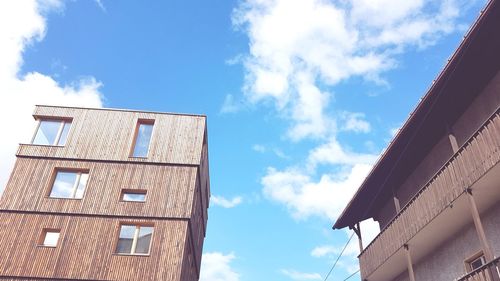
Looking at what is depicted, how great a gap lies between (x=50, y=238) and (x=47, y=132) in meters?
7.09

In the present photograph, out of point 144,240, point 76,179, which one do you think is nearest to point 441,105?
point 144,240

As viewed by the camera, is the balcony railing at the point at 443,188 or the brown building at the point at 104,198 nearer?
the balcony railing at the point at 443,188

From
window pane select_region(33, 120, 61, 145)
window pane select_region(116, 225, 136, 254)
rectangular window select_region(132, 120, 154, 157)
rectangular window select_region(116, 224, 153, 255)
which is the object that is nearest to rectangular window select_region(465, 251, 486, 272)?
rectangular window select_region(116, 224, 153, 255)

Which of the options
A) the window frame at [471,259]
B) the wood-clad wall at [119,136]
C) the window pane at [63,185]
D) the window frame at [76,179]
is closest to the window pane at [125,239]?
the window frame at [76,179]

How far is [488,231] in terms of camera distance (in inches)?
540

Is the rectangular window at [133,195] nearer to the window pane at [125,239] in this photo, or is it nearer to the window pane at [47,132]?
the window pane at [125,239]

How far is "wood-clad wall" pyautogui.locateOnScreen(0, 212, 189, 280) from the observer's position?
22.3m

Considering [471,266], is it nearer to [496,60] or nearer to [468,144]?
[468,144]

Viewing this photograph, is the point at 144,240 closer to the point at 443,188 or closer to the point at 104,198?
the point at 104,198

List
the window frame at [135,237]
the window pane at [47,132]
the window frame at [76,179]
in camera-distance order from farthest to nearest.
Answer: the window pane at [47,132] < the window frame at [76,179] < the window frame at [135,237]

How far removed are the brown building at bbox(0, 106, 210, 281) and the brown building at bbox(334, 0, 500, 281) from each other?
1026 centimetres

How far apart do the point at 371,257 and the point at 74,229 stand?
15308 millimetres

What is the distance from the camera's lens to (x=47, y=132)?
27.3 meters

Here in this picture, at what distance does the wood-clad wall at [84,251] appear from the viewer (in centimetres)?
2230
